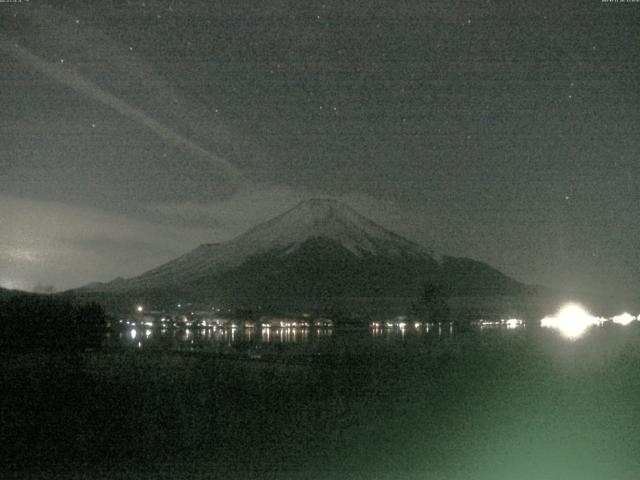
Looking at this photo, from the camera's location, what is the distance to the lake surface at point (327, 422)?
11164 millimetres

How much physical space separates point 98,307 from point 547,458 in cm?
4266

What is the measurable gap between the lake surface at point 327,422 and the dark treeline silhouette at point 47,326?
15813mm

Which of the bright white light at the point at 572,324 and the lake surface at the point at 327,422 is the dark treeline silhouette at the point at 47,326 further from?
the bright white light at the point at 572,324

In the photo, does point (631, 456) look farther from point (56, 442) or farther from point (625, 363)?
point (625, 363)

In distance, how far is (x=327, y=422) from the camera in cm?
1541

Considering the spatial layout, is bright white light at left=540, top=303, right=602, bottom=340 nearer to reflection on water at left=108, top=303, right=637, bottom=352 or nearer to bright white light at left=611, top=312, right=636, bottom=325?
reflection on water at left=108, top=303, right=637, bottom=352

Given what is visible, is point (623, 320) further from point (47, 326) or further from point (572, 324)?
point (47, 326)

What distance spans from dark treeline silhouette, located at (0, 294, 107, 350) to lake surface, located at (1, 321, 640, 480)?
15.8 m

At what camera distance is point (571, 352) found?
3453 centimetres

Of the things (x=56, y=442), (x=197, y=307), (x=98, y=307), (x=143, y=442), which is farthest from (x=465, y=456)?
(x=197, y=307)

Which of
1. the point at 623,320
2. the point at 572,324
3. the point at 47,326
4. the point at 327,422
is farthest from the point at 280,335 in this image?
the point at 327,422

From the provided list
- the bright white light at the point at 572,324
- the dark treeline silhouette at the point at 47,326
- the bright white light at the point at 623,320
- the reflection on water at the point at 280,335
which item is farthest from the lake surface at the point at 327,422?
the bright white light at the point at 623,320

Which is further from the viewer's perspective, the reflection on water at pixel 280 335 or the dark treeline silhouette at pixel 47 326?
the reflection on water at pixel 280 335

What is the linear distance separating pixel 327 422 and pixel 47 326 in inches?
1256
